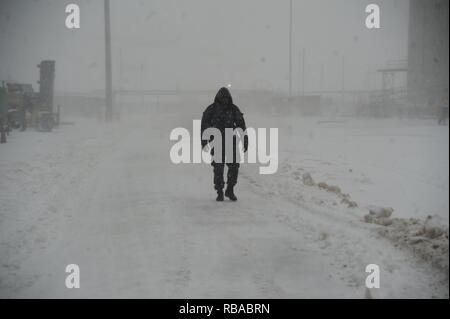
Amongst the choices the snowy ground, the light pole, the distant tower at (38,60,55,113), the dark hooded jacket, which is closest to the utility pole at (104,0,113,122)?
the light pole

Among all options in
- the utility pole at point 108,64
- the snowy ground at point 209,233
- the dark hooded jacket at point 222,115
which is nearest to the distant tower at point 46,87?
the utility pole at point 108,64

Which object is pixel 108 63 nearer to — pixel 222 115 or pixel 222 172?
pixel 222 115

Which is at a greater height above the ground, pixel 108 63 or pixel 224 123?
pixel 108 63

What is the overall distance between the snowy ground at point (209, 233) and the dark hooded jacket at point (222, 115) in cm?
146

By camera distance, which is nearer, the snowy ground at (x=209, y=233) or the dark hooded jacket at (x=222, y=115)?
the snowy ground at (x=209, y=233)

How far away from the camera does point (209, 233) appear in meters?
7.70

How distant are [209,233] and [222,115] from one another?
2779 millimetres

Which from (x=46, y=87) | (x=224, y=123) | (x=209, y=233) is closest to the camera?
(x=209, y=233)

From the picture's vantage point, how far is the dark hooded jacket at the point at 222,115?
9.61 meters

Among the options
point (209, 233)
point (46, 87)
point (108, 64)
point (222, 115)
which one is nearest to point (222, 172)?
point (222, 115)

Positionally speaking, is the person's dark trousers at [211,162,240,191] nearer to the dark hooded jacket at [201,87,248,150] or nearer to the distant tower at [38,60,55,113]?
the dark hooded jacket at [201,87,248,150]

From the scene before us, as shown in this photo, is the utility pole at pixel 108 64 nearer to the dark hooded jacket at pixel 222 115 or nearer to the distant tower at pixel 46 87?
the distant tower at pixel 46 87

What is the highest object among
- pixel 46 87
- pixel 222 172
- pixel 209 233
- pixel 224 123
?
pixel 46 87
